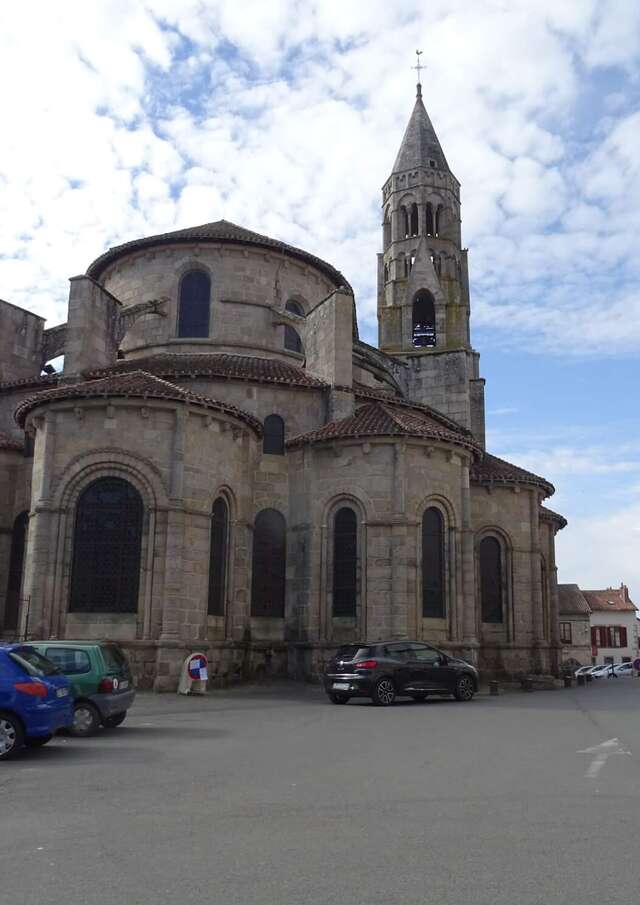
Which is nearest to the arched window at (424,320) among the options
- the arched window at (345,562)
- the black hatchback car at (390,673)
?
the arched window at (345,562)

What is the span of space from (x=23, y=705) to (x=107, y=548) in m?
10.3

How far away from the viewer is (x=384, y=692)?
1741cm

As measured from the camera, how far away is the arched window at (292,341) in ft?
93.2

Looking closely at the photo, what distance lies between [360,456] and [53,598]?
8653 millimetres

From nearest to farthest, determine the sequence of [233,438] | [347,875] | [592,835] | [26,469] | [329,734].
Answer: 1. [347,875]
2. [592,835]
3. [329,734]
4. [233,438]
5. [26,469]

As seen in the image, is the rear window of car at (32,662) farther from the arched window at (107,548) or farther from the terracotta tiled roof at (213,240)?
the terracotta tiled roof at (213,240)

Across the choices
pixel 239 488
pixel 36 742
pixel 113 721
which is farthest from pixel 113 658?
pixel 239 488

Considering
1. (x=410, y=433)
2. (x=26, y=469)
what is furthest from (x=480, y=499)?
(x=26, y=469)

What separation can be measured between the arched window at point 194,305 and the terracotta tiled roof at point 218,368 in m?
1.12

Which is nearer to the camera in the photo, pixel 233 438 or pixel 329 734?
pixel 329 734

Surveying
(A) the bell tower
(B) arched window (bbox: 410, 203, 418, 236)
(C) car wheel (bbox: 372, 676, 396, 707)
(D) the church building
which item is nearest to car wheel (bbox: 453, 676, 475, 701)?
(C) car wheel (bbox: 372, 676, 396, 707)

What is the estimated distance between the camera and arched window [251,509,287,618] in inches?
925

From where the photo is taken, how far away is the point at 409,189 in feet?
164

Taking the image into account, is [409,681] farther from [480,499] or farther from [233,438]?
[480,499]
